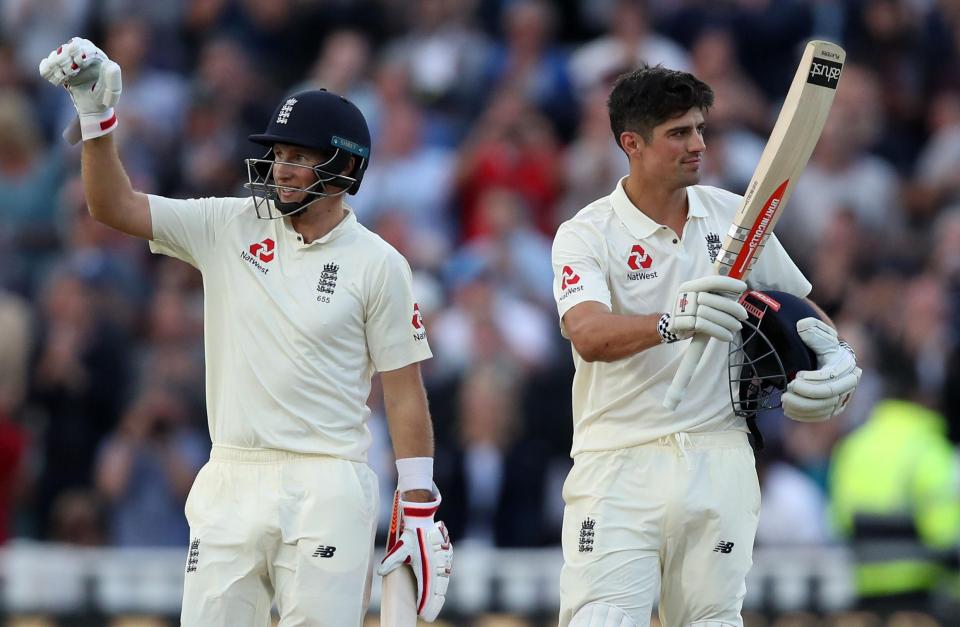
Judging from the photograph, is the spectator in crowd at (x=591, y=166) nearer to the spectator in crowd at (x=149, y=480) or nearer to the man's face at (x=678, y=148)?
the spectator in crowd at (x=149, y=480)

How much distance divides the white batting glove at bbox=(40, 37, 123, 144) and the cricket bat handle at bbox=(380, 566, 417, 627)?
1.73 metres

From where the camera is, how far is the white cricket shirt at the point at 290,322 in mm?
5648

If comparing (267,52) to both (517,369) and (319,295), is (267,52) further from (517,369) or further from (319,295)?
(319,295)

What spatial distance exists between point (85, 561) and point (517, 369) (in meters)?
2.49

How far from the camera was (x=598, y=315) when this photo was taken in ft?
Answer: 18.2

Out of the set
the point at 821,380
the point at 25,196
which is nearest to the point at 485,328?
the point at 25,196

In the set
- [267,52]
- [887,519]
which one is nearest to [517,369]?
[887,519]

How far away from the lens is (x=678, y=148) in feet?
18.9

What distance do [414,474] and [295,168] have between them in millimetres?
1087

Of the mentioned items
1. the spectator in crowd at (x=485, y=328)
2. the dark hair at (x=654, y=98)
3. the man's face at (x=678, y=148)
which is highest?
the dark hair at (x=654, y=98)

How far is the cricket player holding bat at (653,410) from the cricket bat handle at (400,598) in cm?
50

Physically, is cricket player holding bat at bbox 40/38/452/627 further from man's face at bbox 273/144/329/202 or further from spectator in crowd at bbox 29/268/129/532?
spectator in crowd at bbox 29/268/129/532

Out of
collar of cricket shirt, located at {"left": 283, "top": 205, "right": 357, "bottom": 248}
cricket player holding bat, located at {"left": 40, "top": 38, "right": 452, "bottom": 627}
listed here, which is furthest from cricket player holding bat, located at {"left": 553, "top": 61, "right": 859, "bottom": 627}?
collar of cricket shirt, located at {"left": 283, "top": 205, "right": 357, "bottom": 248}

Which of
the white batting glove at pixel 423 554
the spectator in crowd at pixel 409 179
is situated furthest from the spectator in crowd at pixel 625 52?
the white batting glove at pixel 423 554
